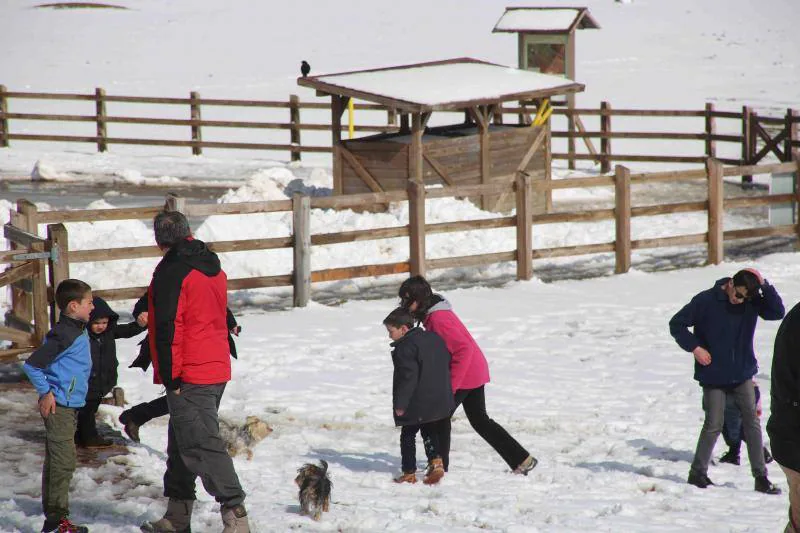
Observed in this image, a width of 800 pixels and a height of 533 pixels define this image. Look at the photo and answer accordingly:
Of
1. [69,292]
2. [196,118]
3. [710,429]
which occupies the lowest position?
[710,429]

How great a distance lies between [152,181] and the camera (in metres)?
21.6

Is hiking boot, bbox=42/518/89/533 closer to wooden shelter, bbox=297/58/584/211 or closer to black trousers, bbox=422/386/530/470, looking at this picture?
black trousers, bbox=422/386/530/470

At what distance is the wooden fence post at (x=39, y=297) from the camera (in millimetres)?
9133

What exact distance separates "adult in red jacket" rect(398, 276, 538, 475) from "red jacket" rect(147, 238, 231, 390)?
143 cm

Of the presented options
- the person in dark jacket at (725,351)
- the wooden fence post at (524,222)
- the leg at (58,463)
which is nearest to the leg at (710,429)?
the person in dark jacket at (725,351)

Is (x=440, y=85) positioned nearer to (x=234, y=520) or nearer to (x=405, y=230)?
(x=405, y=230)

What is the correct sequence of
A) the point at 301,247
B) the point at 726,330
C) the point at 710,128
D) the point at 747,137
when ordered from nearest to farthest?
the point at 726,330 < the point at 301,247 < the point at 747,137 < the point at 710,128

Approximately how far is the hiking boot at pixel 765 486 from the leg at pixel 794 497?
6.28 feet

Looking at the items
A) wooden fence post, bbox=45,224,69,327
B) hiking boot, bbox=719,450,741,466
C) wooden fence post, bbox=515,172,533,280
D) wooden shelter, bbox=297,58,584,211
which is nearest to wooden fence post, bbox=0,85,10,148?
wooden shelter, bbox=297,58,584,211

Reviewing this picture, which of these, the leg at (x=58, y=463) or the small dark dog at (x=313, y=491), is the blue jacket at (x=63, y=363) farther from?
the small dark dog at (x=313, y=491)

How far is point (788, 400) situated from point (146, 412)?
13.5 ft

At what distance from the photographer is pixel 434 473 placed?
703 centimetres

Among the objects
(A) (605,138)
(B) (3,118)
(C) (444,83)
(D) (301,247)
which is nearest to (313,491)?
(D) (301,247)

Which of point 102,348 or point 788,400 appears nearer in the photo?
point 788,400
